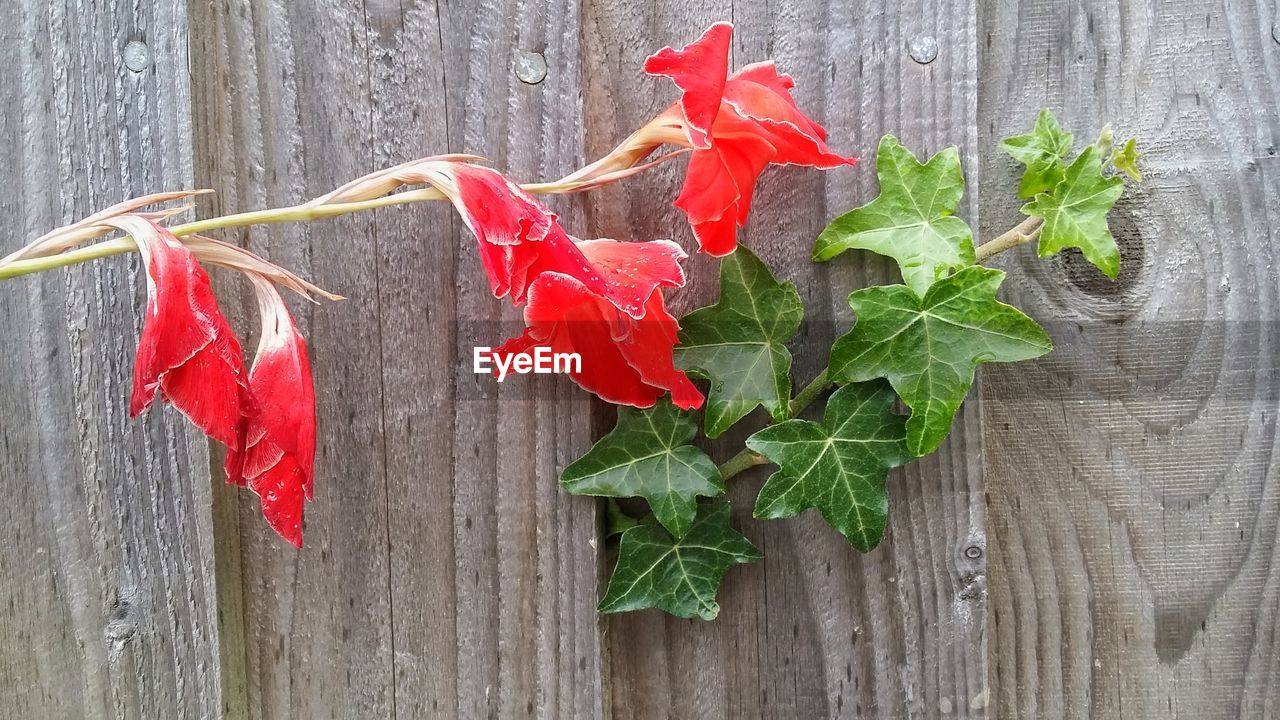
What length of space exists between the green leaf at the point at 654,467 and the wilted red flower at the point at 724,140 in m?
0.17

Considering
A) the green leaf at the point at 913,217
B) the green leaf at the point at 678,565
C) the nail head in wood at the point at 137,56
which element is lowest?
the green leaf at the point at 678,565

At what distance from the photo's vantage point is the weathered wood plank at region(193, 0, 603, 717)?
0.74 metres

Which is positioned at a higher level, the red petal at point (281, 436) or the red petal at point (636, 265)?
the red petal at point (636, 265)

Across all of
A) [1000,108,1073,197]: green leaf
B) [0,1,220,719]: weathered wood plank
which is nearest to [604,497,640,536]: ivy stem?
[0,1,220,719]: weathered wood plank

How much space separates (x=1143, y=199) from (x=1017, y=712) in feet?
1.63

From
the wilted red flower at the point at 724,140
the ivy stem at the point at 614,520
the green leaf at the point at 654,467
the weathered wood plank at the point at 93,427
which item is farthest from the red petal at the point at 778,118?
the weathered wood plank at the point at 93,427

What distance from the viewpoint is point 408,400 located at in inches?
29.5

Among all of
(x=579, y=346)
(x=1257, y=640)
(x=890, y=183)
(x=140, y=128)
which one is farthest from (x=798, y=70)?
(x=1257, y=640)

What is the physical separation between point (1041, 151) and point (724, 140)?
300 mm

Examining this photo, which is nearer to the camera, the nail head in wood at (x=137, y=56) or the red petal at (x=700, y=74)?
the red petal at (x=700, y=74)

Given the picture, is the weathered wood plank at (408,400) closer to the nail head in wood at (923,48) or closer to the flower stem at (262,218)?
the flower stem at (262,218)

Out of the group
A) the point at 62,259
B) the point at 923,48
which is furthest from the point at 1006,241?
the point at 62,259

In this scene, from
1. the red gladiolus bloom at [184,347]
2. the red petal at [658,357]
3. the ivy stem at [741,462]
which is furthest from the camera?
the ivy stem at [741,462]

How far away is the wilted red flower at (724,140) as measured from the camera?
597 millimetres
